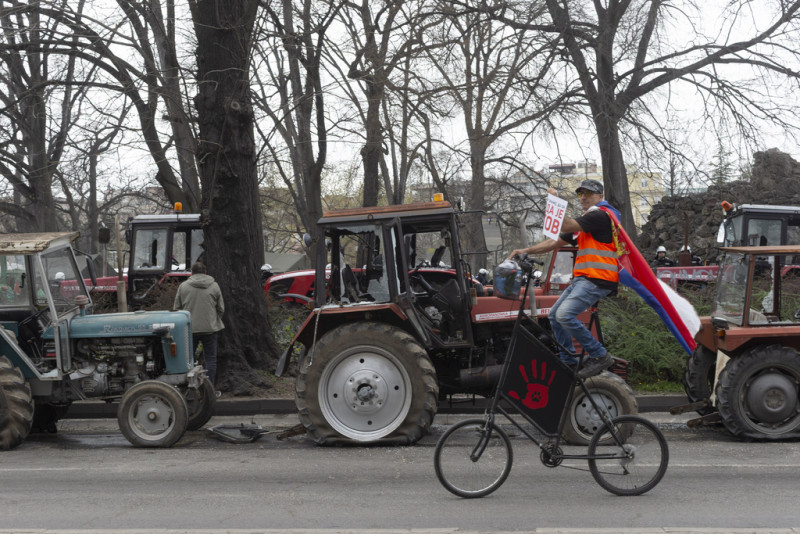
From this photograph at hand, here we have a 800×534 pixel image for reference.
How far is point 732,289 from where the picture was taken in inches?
363

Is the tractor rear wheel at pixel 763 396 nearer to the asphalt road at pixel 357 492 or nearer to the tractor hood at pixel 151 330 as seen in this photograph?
the asphalt road at pixel 357 492

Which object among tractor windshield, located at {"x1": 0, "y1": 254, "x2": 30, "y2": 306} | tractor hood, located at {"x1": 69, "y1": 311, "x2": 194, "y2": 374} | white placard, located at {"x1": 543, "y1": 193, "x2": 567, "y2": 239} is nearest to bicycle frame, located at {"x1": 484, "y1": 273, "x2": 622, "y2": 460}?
white placard, located at {"x1": 543, "y1": 193, "x2": 567, "y2": 239}

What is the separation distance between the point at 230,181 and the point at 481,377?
521cm

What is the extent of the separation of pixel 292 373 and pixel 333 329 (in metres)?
3.66

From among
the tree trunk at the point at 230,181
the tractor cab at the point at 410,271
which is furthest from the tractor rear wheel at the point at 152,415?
the tree trunk at the point at 230,181

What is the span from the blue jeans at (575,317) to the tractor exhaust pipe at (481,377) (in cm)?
193

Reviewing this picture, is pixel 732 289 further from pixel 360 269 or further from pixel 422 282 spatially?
pixel 360 269

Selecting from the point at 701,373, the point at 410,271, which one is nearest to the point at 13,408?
the point at 410,271

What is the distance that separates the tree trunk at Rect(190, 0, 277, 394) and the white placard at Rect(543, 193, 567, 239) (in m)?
6.43

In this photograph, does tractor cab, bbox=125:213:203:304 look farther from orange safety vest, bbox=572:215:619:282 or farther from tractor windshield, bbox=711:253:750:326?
orange safety vest, bbox=572:215:619:282

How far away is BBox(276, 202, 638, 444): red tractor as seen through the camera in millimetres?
8875

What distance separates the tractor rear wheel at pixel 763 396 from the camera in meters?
8.53

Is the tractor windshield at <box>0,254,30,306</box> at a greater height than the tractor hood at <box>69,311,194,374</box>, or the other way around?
the tractor windshield at <box>0,254,30,306</box>

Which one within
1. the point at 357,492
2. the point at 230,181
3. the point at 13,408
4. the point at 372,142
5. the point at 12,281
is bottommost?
the point at 357,492
